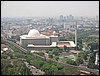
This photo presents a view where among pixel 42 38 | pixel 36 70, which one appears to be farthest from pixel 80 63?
pixel 42 38

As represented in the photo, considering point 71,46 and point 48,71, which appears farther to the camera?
point 71,46

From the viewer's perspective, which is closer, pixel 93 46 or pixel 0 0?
pixel 0 0

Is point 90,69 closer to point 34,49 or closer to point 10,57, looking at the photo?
point 10,57

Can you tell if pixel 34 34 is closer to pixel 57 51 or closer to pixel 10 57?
pixel 57 51

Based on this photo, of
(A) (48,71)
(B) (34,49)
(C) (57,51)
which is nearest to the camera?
(A) (48,71)

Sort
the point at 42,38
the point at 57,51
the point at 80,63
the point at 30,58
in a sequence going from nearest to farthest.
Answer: the point at 80,63 → the point at 30,58 → the point at 57,51 → the point at 42,38

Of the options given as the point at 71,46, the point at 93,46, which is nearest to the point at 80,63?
the point at 93,46

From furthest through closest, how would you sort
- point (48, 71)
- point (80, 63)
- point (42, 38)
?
point (42, 38) → point (80, 63) → point (48, 71)

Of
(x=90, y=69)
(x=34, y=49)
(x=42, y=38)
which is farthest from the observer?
(x=42, y=38)

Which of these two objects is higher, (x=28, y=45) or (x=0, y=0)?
(x=0, y=0)
